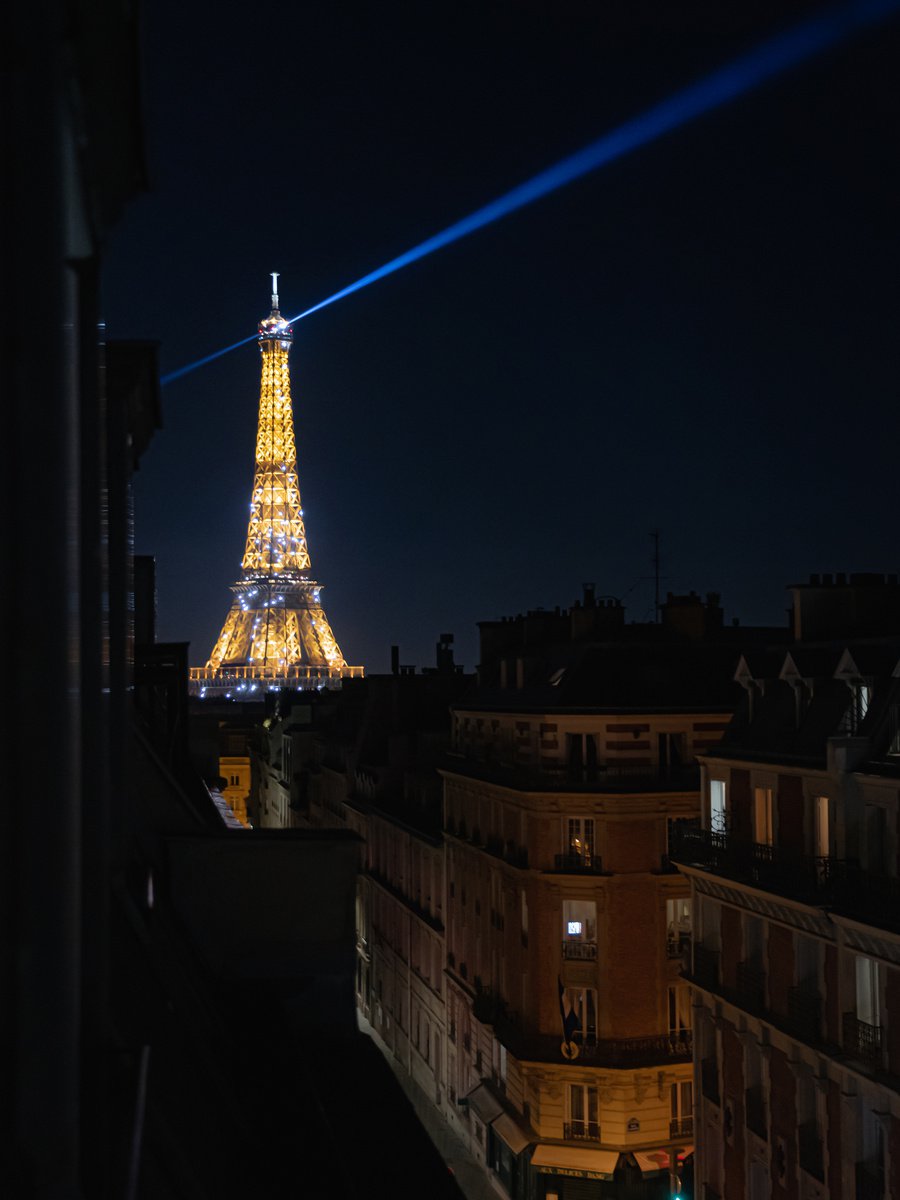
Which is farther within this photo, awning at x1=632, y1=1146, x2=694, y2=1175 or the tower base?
the tower base

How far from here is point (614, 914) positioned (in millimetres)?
34469

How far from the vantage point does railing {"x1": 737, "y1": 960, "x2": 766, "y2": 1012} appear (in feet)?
77.0

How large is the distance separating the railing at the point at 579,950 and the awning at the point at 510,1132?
5.06 metres

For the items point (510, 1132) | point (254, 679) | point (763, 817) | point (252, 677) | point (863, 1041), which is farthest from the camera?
point (252, 677)

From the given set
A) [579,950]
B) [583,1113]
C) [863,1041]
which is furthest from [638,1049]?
[863,1041]

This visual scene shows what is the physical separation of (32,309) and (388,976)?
52300mm

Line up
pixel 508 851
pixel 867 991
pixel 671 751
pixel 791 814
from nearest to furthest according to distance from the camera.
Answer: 1. pixel 867 991
2. pixel 791 814
3. pixel 671 751
4. pixel 508 851

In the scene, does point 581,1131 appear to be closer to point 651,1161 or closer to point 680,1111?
point 651,1161

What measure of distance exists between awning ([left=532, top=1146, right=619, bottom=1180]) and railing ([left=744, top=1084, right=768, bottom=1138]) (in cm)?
1115

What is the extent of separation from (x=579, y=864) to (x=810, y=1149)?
14045mm

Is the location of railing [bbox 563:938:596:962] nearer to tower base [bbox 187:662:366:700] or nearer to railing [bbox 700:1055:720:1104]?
railing [bbox 700:1055:720:1104]

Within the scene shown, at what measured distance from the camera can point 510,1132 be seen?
3559 cm

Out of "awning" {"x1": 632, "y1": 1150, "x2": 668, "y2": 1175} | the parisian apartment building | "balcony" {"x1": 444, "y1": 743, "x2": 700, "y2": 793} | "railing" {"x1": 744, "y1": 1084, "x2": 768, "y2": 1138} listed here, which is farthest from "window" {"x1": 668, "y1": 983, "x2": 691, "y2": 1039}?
"railing" {"x1": 744, "y1": 1084, "x2": 768, "y2": 1138}

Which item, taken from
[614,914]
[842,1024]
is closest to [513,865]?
[614,914]
